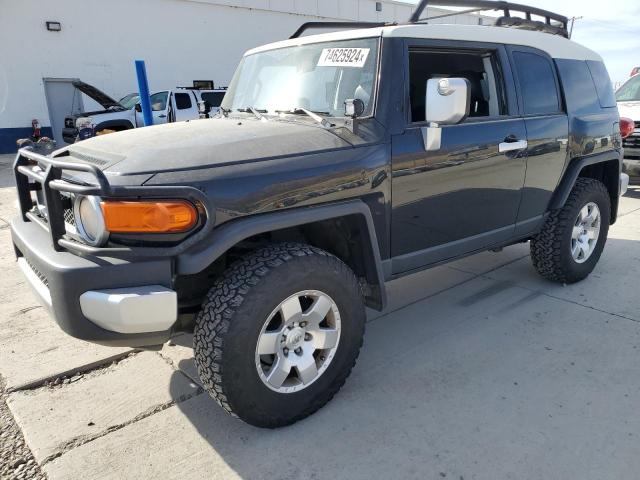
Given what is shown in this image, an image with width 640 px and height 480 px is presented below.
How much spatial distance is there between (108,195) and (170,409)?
1297 mm

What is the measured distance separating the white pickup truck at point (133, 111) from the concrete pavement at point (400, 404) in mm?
9147

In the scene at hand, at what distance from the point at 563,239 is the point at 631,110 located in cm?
547

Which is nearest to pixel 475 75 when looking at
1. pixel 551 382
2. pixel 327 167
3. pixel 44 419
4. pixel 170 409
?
pixel 327 167

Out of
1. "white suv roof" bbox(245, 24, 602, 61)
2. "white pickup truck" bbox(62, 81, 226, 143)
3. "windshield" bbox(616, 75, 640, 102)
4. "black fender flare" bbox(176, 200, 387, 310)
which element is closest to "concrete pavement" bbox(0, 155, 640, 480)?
"black fender flare" bbox(176, 200, 387, 310)

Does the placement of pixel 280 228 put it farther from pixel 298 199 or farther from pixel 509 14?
pixel 509 14

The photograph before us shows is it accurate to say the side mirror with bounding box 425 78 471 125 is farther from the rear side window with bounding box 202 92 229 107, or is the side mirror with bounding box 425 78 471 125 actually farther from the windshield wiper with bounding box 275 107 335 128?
the rear side window with bounding box 202 92 229 107

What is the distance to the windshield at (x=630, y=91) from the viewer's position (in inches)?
334

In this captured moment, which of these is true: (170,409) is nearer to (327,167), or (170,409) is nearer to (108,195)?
(108,195)

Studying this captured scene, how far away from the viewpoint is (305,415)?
2549 millimetres

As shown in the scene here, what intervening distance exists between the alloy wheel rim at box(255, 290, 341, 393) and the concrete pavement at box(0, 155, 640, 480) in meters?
0.27

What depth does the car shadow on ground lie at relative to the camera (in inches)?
88.9

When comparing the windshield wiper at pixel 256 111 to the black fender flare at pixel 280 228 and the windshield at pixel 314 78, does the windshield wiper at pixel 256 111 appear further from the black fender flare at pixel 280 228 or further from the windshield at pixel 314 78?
the black fender flare at pixel 280 228

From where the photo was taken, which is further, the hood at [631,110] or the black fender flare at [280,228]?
the hood at [631,110]

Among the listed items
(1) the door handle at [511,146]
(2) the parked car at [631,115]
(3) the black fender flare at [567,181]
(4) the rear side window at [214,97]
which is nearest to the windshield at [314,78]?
(1) the door handle at [511,146]
